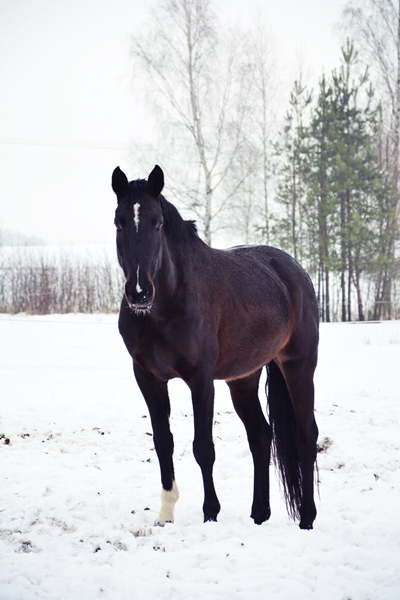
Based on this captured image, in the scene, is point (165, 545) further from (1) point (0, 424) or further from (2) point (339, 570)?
(1) point (0, 424)

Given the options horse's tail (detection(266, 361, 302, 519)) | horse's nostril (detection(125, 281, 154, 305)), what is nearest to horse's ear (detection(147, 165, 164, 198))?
horse's nostril (detection(125, 281, 154, 305))

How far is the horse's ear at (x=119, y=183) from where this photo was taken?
298cm

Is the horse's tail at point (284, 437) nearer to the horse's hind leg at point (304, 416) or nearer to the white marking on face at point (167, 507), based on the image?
the horse's hind leg at point (304, 416)

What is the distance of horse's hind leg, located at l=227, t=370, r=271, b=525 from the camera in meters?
3.66

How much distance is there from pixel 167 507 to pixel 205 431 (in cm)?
58

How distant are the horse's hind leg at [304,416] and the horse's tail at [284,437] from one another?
9 centimetres

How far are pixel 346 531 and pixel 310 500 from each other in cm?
35

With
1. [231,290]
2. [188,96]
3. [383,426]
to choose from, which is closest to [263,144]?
[188,96]

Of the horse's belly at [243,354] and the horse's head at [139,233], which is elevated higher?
the horse's head at [139,233]

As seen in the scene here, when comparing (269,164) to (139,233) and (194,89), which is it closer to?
(194,89)

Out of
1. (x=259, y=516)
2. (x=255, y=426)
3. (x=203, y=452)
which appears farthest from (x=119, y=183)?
(x=259, y=516)

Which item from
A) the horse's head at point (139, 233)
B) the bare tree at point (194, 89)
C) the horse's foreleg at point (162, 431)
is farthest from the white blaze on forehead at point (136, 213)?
the bare tree at point (194, 89)

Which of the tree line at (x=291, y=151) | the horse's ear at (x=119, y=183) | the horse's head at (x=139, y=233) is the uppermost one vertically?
the tree line at (x=291, y=151)

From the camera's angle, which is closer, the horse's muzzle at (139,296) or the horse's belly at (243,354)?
the horse's muzzle at (139,296)
